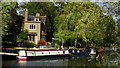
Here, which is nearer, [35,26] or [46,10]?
[35,26]

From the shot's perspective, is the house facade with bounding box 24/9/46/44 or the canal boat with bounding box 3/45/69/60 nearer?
the canal boat with bounding box 3/45/69/60

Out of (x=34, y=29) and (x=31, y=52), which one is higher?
(x=34, y=29)

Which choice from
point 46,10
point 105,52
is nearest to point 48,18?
point 46,10

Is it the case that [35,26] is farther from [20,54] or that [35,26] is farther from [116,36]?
[116,36]

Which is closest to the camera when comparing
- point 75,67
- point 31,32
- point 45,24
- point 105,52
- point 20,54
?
point 105,52

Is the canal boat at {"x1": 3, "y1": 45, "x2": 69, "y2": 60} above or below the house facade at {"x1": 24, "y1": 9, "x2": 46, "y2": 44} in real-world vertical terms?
below

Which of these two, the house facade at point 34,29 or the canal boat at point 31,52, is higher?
the house facade at point 34,29

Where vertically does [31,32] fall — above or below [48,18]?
below

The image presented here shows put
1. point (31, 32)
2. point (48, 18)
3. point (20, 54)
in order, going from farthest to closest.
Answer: point (48, 18), point (31, 32), point (20, 54)

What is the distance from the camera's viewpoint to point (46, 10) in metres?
50.7

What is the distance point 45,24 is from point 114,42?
133 ft

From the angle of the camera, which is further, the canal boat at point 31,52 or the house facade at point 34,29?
the house facade at point 34,29

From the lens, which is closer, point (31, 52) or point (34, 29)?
point (31, 52)

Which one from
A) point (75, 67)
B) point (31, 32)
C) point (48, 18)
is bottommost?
point (75, 67)
